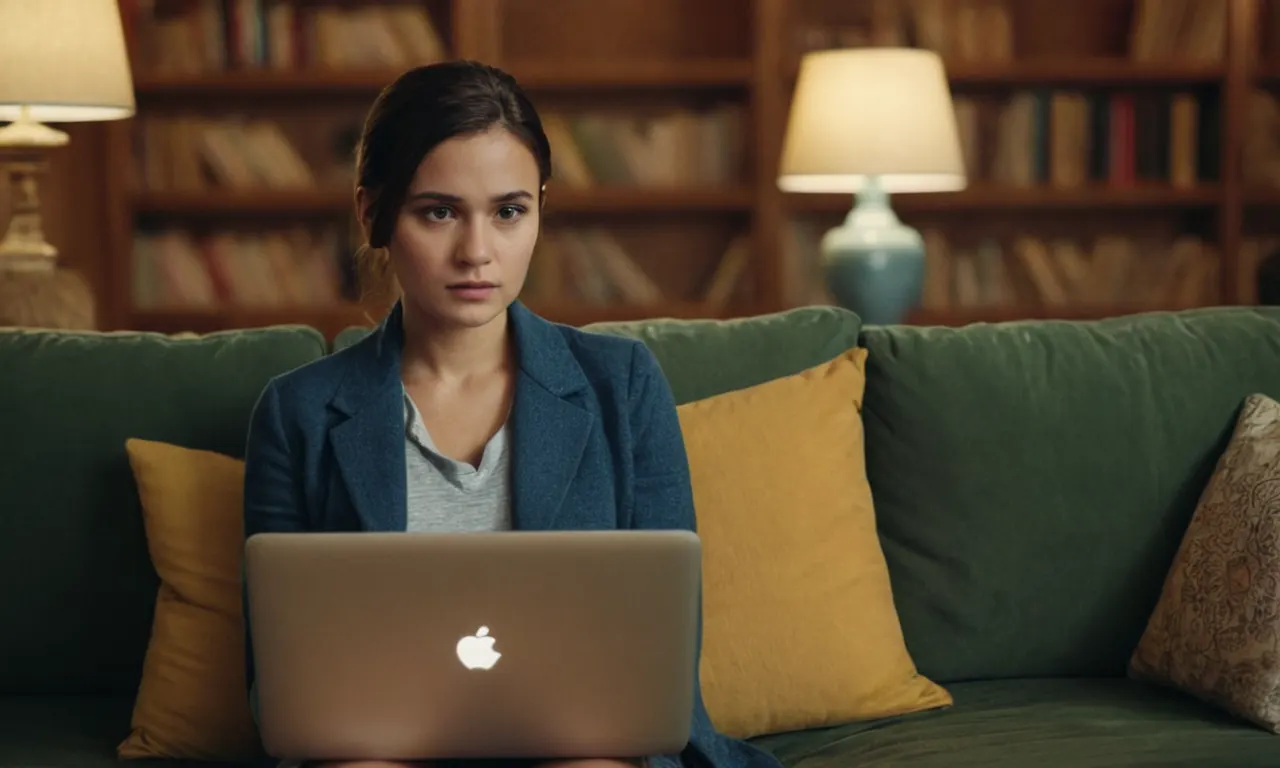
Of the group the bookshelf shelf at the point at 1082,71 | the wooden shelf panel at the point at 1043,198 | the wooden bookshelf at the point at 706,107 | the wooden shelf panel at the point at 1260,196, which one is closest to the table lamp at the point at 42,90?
the wooden bookshelf at the point at 706,107

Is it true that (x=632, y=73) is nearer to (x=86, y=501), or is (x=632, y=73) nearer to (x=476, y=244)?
(x=86, y=501)

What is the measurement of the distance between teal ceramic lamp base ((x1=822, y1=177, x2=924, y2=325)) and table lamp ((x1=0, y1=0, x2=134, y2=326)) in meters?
1.49

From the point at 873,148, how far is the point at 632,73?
4.03 ft

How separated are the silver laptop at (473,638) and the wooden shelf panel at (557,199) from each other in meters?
3.26

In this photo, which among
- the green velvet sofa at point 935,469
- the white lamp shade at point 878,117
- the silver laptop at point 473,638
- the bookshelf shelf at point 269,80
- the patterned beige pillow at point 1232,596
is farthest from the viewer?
the bookshelf shelf at point 269,80

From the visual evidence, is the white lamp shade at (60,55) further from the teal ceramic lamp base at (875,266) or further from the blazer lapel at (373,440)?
the teal ceramic lamp base at (875,266)

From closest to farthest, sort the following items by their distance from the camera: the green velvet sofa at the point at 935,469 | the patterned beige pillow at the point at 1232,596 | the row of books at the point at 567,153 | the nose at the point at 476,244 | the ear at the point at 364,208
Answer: the nose at the point at 476,244, the ear at the point at 364,208, the patterned beige pillow at the point at 1232,596, the green velvet sofa at the point at 935,469, the row of books at the point at 567,153

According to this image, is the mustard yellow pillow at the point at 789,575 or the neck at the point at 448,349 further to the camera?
the mustard yellow pillow at the point at 789,575

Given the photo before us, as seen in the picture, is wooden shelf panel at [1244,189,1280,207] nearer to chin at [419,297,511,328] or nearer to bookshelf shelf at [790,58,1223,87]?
bookshelf shelf at [790,58,1223,87]

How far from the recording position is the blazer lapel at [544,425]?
1.71m

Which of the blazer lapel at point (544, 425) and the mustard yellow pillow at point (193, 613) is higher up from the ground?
the blazer lapel at point (544, 425)

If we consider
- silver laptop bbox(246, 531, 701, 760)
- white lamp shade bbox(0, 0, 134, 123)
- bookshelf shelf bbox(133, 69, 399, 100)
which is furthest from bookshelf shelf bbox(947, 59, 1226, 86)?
silver laptop bbox(246, 531, 701, 760)

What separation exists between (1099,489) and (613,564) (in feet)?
3.26

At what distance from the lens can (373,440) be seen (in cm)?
172
